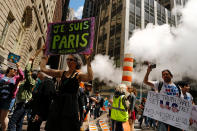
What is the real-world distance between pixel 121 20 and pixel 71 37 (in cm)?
2742

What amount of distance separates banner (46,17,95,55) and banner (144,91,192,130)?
5.99 feet

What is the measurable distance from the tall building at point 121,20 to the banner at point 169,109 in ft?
75.9

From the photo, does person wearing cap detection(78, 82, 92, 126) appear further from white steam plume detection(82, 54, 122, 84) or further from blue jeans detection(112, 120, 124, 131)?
white steam plume detection(82, 54, 122, 84)

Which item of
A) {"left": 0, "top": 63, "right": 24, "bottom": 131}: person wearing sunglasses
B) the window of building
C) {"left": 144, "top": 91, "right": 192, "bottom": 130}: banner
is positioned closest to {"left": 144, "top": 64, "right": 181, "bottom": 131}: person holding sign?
{"left": 144, "top": 91, "right": 192, "bottom": 130}: banner

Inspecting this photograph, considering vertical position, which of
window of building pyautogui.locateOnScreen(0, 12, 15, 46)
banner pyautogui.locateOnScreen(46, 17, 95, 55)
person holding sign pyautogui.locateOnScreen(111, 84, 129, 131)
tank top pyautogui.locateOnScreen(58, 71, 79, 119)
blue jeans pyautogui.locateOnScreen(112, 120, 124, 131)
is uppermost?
window of building pyautogui.locateOnScreen(0, 12, 15, 46)

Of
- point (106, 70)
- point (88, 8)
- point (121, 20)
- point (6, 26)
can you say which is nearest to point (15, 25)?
point (6, 26)

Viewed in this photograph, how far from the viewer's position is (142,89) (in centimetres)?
2642

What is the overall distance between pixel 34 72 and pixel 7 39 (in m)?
7.97

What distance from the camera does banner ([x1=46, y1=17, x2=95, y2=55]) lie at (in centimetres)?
298

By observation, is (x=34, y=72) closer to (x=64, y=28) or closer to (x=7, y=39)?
(x=64, y=28)

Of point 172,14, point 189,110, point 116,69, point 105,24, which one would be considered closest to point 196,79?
point 172,14

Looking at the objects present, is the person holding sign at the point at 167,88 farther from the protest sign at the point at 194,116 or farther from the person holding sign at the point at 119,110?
the person holding sign at the point at 119,110

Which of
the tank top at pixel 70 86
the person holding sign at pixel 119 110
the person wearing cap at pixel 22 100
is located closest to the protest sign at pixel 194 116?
the person holding sign at pixel 119 110

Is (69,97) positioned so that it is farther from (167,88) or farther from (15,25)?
(15,25)
